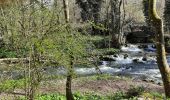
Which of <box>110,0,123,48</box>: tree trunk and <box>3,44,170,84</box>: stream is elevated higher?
<box>110,0,123,48</box>: tree trunk

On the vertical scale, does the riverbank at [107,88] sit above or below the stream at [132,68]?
above

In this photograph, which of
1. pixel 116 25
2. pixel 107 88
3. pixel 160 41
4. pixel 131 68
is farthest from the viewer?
pixel 116 25

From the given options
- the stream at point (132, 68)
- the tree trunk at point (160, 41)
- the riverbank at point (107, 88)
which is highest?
the tree trunk at point (160, 41)

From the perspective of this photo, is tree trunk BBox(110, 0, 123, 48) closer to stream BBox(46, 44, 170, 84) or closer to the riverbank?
stream BBox(46, 44, 170, 84)

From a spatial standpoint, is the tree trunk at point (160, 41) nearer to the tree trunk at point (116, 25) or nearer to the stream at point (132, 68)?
the stream at point (132, 68)

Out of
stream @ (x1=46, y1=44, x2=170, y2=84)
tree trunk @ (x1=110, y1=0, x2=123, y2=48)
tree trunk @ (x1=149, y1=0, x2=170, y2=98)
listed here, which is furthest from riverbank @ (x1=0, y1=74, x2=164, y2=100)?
tree trunk @ (x1=110, y1=0, x2=123, y2=48)

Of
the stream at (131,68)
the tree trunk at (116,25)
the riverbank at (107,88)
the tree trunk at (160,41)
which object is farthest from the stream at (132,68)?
the tree trunk at (160,41)

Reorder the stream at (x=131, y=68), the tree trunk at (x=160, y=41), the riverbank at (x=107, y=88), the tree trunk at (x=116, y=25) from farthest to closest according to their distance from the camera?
the tree trunk at (x=116, y=25) < the stream at (x=131, y=68) < the riverbank at (x=107, y=88) < the tree trunk at (x=160, y=41)

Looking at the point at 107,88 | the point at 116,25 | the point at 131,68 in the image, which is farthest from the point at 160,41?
the point at 116,25

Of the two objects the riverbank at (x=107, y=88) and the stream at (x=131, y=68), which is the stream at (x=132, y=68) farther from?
the riverbank at (x=107, y=88)

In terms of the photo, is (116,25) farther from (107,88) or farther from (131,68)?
(107,88)

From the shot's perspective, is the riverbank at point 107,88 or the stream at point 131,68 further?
the stream at point 131,68

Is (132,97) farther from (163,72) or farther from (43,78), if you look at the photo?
(43,78)

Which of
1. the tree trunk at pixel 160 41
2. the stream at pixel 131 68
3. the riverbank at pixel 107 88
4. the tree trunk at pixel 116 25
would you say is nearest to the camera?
the tree trunk at pixel 160 41
